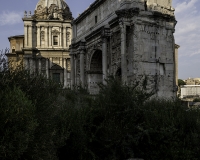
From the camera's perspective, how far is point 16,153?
673 centimetres

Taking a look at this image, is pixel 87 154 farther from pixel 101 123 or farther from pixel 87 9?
pixel 87 9

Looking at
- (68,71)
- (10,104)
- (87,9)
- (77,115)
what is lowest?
(77,115)

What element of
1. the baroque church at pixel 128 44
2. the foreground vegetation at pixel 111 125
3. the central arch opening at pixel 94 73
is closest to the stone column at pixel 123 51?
the baroque church at pixel 128 44

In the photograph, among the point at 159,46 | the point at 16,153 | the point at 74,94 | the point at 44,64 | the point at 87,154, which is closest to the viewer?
the point at 16,153

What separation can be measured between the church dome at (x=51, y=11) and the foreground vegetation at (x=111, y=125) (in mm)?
27971

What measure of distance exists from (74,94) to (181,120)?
6021 millimetres

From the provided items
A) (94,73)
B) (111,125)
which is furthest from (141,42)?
(94,73)

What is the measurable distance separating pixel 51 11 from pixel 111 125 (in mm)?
31185

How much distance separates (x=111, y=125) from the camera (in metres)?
11.2

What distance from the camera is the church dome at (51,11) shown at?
38.5 metres

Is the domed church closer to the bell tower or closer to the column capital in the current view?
the bell tower

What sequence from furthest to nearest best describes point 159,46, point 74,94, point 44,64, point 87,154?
point 44,64 < point 159,46 < point 74,94 < point 87,154

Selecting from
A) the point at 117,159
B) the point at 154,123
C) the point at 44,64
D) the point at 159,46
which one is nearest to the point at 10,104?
the point at 117,159

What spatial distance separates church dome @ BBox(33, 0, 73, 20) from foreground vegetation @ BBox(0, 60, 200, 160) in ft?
91.8
